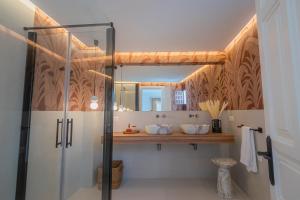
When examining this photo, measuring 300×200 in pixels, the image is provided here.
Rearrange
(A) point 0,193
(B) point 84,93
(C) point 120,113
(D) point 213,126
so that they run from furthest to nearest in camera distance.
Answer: (C) point 120,113
(D) point 213,126
(B) point 84,93
(A) point 0,193

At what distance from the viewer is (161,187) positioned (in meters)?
2.85

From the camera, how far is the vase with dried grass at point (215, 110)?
121 inches

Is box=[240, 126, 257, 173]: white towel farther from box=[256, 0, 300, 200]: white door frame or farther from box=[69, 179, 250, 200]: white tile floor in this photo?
box=[256, 0, 300, 200]: white door frame

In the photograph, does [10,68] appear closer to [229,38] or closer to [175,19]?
[175,19]

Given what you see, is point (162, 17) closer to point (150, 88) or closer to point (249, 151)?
point (150, 88)

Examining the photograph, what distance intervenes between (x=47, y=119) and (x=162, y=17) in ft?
6.28

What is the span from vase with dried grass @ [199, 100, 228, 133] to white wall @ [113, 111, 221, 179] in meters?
0.15

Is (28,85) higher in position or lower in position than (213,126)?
higher

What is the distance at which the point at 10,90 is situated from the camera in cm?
182

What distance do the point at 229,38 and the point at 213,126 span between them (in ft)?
4.80

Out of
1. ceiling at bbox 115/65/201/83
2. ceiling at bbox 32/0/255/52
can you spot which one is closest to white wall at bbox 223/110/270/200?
ceiling at bbox 115/65/201/83

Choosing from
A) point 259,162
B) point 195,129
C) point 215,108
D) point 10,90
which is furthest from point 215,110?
point 10,90

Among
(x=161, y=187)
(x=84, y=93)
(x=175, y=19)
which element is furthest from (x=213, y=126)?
(x=84, y=93)

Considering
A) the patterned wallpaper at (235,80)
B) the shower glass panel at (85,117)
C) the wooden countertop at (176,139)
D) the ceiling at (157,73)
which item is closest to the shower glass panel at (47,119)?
the shower glass panel at (85,117)
